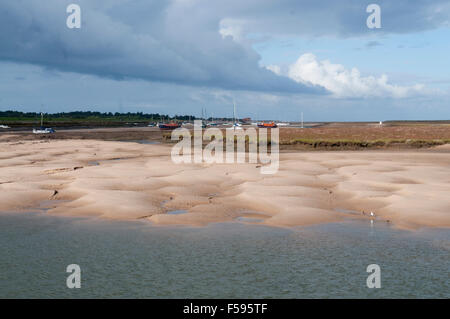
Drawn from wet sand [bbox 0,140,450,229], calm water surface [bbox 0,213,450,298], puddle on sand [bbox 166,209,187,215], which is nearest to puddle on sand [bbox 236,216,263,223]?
wet sand [bbox 0,140,450,229]

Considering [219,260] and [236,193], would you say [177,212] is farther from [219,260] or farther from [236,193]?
[219,260]

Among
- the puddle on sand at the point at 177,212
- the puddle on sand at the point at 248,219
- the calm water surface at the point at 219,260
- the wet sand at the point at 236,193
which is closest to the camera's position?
the calm water surface at the point at 219,260

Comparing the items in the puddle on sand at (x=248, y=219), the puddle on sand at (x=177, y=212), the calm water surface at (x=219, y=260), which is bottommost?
the calm water surface at (x=219, y=260)

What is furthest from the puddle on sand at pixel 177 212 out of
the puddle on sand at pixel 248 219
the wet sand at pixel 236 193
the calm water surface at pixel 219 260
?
the puddle on sand at pixel 248 219

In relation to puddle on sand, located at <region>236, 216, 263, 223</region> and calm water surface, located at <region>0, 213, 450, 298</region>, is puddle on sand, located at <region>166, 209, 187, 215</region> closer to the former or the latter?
calm water surface, located at <region>0, 213, 450, 298</region>

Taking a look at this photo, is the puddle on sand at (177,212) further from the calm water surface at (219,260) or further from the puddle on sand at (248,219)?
the puddle on sand at (248,219)

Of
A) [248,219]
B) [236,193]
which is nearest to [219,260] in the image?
[248,219]
